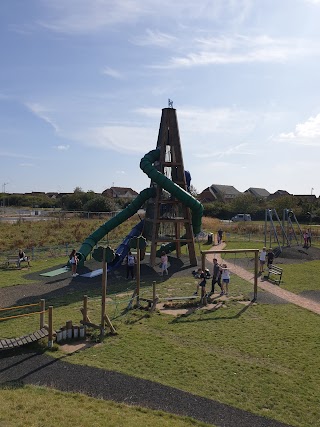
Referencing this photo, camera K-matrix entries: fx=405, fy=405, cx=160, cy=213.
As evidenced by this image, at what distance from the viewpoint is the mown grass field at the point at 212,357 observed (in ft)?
27.0

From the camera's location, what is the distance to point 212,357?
35.8 ft

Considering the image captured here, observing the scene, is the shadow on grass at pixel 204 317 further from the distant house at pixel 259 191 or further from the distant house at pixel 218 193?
the distant house at pixel 259 191

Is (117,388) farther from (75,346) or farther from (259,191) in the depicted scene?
(259,191)

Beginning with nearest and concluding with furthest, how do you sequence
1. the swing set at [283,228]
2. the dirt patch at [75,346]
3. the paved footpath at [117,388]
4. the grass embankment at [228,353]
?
the paved footpath at [117,388] < the grass embankment at [228,353] < the dirt patch at [75,346] < the swing set at [283,228]

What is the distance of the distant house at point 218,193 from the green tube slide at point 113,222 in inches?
2591

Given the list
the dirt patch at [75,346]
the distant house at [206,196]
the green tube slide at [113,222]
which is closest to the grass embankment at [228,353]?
the dirt patch at [75,346]

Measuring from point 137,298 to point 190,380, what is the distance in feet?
20.5

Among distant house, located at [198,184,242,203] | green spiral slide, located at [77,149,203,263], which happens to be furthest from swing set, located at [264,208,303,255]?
distant house, located at [198,184,242,203]

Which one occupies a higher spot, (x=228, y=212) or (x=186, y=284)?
(x=228, y=212)

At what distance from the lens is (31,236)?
33.9 m

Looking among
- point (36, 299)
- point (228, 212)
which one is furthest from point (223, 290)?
point (228, 212)

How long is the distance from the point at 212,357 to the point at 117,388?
305 cm

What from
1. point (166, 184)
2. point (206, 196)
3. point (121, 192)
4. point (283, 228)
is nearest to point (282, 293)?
point (166, 184)

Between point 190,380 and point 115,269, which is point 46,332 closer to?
point 190,380
